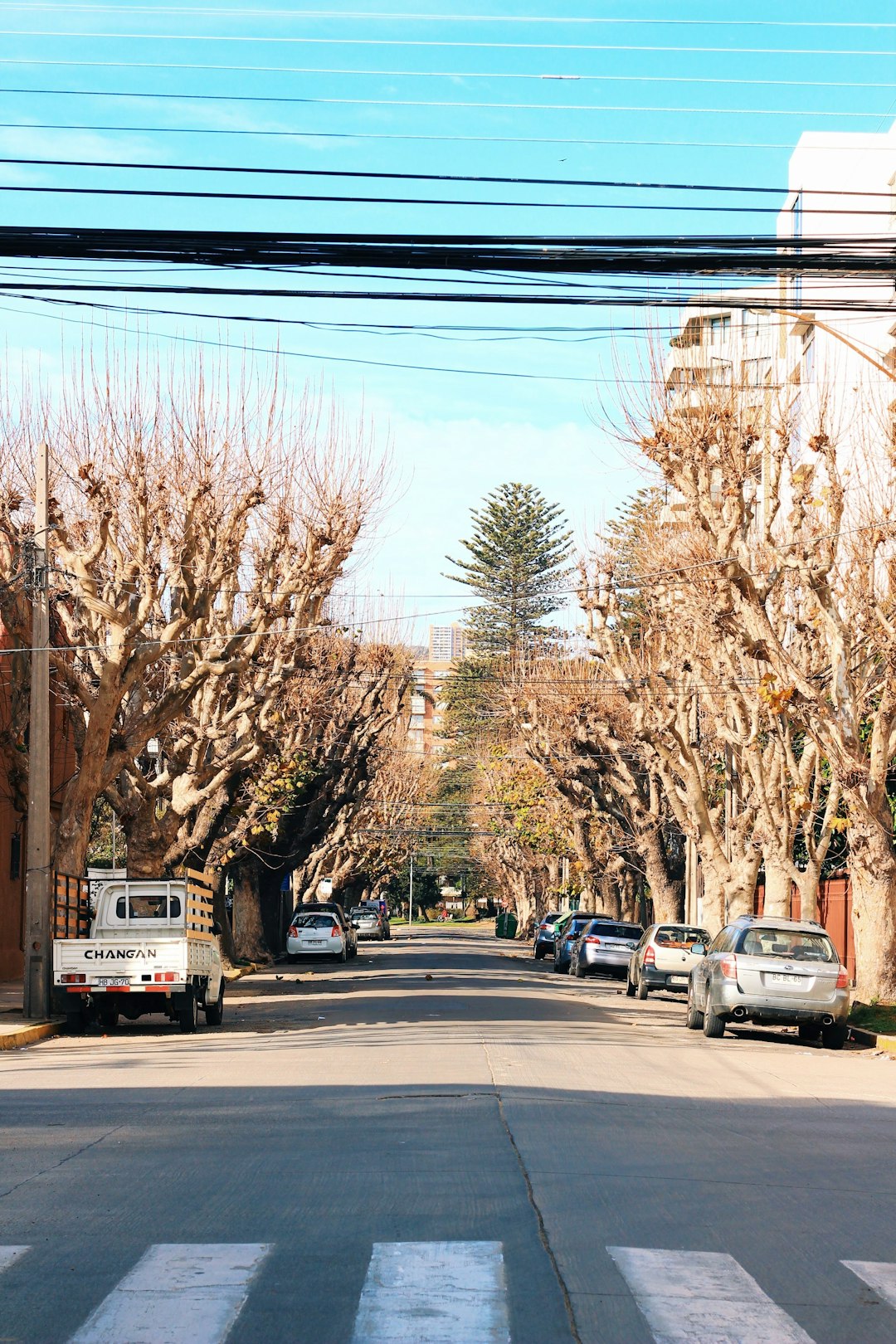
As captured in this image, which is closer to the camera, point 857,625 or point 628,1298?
point 628,1298

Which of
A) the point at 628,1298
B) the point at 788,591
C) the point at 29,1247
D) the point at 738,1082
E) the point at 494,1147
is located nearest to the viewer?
the point at 628,1298

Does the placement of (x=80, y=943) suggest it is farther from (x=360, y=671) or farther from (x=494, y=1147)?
(x=360, y=671)

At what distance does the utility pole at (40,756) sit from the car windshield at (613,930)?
18295 mm

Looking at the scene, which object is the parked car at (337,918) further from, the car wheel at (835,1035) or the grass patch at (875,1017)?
the car wheel at (835,1035)

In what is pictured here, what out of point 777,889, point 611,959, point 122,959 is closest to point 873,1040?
point 777,889

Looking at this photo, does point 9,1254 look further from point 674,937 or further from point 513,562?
point 513,562

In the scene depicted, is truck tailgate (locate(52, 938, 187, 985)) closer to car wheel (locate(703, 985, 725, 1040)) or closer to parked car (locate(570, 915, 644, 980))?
car wheel (locate(703, 985, 725, 1040))

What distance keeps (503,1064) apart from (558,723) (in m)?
30.1

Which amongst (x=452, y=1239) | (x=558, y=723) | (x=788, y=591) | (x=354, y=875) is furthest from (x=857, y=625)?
(x=354, y=875)

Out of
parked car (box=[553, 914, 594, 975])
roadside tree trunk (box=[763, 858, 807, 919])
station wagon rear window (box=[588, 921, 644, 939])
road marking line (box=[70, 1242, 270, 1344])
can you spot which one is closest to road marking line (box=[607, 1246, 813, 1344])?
road marking line (box=[70, 1242, 270, 1344])

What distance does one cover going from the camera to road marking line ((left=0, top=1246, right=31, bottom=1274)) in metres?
7.10

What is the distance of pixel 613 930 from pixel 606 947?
0.65m

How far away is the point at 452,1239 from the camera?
759 centimetres

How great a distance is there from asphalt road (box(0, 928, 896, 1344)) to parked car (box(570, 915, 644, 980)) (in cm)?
1924
